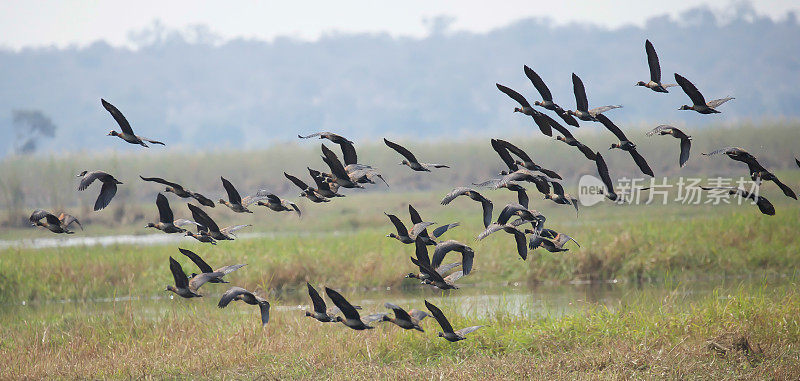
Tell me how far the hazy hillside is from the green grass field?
76029 mm

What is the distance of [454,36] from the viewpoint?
13900 centimetres

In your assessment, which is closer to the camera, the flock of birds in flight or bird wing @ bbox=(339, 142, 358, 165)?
the flock of birds in flight

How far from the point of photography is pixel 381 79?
121125mm

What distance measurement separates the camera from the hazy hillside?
110438 mm

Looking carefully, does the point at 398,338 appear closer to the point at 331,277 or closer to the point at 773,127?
the point at 331,277

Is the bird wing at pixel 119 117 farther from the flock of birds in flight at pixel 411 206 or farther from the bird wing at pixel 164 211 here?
the bird wing at pixel 164 211

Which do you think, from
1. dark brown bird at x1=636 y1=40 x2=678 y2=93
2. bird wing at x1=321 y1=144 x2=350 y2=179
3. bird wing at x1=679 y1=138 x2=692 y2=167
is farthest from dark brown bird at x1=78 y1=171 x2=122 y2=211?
bird wing at x1=679 y1=138 x2=692 y2=167

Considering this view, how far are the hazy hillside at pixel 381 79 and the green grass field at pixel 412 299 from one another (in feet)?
249

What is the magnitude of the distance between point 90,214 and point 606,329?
2246 cm

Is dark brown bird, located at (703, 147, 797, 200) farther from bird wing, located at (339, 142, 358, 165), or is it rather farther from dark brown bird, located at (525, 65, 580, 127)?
bird wing, located at (339, 142, 358, 165)

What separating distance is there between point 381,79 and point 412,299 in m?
108

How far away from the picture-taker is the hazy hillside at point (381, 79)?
362 feet

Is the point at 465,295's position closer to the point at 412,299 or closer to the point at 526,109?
the point at 412,299

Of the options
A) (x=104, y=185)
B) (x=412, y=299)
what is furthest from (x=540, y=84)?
(x=412, y=299)
